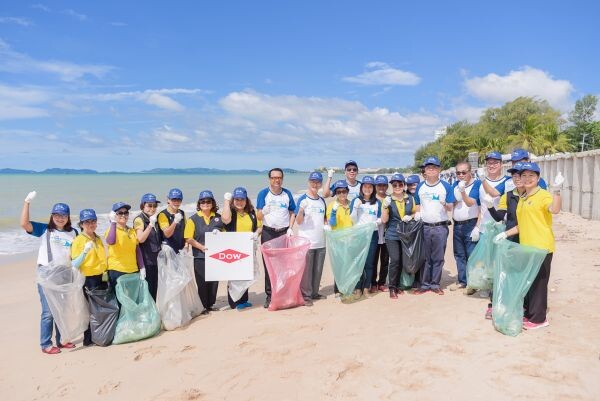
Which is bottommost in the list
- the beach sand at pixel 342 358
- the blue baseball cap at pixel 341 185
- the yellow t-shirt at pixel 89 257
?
the beach sand at pixel 342 358

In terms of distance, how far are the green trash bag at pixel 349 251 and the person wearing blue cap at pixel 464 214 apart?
106 centimetres

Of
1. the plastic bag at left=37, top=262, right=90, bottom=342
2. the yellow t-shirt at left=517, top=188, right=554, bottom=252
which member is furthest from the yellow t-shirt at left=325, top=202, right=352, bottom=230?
the plastic bag at left=37, top=262, right=90, bottom=342

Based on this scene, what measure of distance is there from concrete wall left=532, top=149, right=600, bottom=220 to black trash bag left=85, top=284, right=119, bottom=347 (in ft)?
40.2

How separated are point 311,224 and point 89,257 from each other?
2.45 meters

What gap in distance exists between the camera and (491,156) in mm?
4941

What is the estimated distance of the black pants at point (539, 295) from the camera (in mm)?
3848

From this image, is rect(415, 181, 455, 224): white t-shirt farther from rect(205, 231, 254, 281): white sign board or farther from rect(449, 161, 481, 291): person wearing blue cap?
rect(205, 231, 254, 281): white sign board

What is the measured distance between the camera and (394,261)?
5320mm

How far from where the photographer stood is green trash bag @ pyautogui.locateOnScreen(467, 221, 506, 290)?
4594 mm

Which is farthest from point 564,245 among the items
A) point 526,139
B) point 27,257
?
point 526,139

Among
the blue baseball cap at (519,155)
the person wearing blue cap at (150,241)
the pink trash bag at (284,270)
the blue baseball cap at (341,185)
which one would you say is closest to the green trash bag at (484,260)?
the blue baseball cap at (519,155)

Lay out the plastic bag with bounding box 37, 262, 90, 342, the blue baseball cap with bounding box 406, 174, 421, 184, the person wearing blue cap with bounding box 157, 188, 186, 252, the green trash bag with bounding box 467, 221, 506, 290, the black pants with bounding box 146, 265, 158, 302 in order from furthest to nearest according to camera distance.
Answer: the blue baseball cap with bounding box 406, 174, 421, 184 → the person wearing blue cap with bounding box 157, 188, 186, 252 → the black pants with bounding box 146, 265, 158, 302 → the green trash bag with bounding box 467, 221, 506, 290 → the plastic bag with bounding box 37, 262, 90, 342

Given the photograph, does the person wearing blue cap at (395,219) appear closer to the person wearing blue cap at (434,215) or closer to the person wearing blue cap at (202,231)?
the person wearing blue cap at (434,215)

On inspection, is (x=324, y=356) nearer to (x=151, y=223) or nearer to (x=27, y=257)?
(x=151, y=223)
